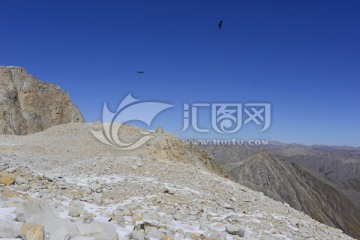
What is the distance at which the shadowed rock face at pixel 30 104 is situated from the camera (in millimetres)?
57031

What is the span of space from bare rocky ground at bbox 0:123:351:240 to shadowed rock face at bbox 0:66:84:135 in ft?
132

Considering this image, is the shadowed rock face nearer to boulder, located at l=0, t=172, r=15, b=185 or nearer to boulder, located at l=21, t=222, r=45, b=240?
boulder, located at l=0, t=172, r=15, b=185

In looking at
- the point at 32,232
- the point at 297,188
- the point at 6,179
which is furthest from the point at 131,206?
the point at 297,188

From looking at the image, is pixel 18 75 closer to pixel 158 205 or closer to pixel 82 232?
pixel 158 205

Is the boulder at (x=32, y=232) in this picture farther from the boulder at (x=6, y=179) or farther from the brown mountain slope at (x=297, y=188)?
the brown mountain slope at (x=297, y=188)

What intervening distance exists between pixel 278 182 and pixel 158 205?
15040 cm

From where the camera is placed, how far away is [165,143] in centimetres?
2627

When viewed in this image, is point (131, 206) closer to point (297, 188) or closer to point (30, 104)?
point (30, 104)

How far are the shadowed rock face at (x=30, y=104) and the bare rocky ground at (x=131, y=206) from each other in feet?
132

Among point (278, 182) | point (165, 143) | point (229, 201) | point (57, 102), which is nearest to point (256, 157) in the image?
point (278, 182)

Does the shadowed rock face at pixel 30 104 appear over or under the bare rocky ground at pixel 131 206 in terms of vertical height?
over

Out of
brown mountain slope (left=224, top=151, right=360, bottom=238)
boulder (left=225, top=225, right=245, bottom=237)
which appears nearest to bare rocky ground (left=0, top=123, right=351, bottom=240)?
boulder (left=225, top=225, right=245, bottom=237)

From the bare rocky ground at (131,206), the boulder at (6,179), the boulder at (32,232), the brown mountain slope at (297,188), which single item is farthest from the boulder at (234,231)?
the brown mountain slope at (297,188)

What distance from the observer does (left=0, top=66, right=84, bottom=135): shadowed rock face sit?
57031 millimetres
